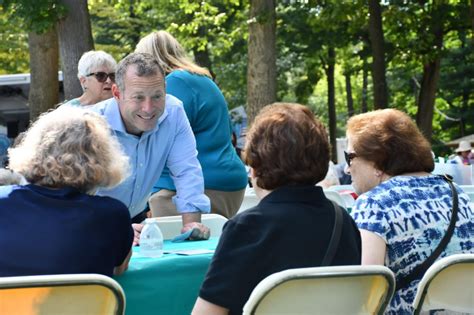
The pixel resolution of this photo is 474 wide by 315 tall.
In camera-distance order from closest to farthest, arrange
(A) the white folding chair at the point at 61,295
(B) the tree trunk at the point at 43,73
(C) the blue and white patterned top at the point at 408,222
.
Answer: (A) the white folding chair at the point at 61,295
(C) the blue and white patterned top at the point at 408,222
(B) the tree trunk at the point at 43,73

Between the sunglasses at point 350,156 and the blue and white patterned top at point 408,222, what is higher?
the sunglasses at point 350,156

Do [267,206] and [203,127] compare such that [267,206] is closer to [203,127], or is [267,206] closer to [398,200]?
[398,200]

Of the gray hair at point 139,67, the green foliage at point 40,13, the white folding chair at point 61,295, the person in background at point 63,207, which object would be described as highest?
the green foliage at point 40,13

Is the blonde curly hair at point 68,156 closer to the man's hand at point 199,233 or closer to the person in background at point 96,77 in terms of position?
the man's hand at point 199,233

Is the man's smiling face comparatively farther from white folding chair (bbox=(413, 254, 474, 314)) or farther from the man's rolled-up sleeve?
white folding chair (bbox=(413, 254, 474, 314))

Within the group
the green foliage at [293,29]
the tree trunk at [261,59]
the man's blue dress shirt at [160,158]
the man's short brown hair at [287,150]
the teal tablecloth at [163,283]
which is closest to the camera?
the man's short brown hair at [287,150]

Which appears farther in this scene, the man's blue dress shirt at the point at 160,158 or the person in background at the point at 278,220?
the man's blue dress shirt at the point at 160,158

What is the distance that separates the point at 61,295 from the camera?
3.42 m

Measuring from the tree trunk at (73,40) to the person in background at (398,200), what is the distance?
10.5m

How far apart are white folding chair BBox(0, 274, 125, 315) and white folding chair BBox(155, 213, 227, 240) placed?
2.14 meters

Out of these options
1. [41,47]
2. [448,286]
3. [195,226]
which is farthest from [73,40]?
[448,286]

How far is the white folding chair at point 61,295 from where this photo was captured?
3299 mm

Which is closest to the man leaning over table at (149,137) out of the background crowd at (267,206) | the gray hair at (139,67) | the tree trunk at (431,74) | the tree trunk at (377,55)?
the gray hair at (139,67)

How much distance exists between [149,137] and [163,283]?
133cm
